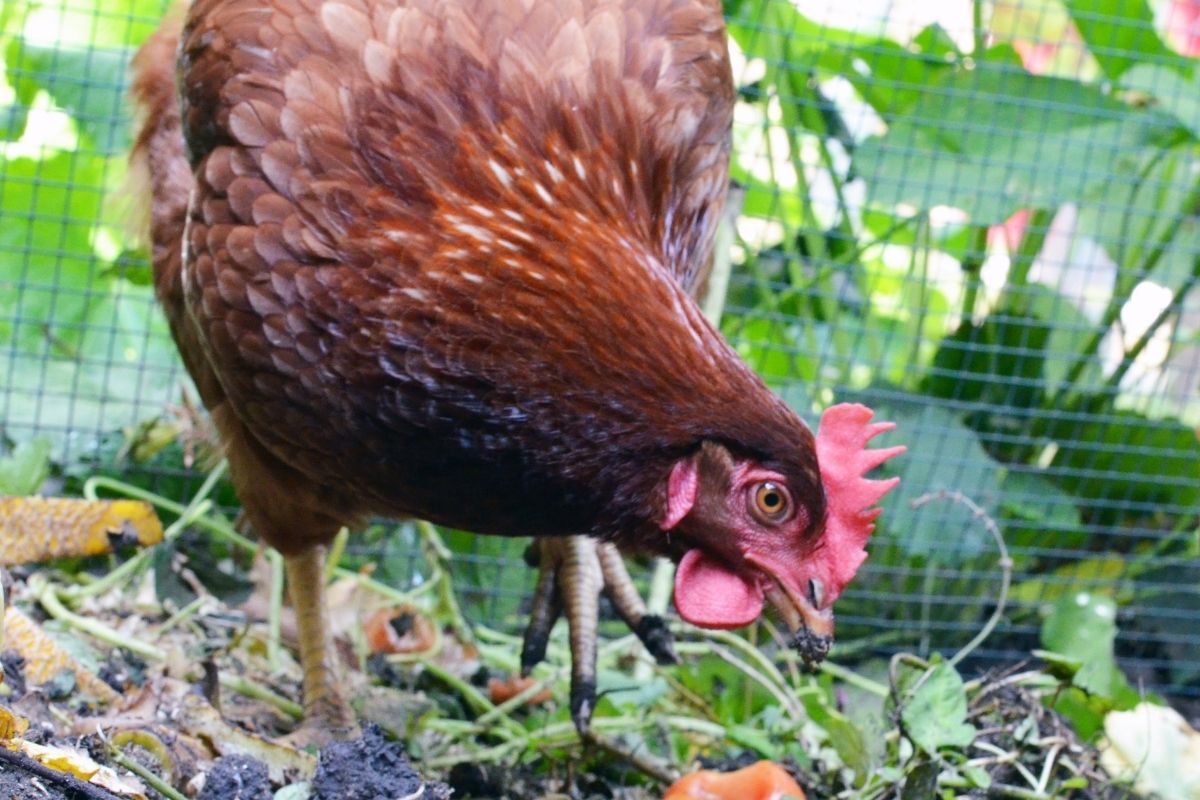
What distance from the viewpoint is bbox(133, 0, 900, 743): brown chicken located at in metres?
1.84

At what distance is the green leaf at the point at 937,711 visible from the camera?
2143mm

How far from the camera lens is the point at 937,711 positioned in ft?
7.18

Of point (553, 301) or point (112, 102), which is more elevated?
point (112, 102)

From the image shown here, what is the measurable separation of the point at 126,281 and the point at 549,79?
199 centimetres

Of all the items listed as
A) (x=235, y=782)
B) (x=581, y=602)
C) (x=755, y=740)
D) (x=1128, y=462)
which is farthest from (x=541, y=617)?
(x=1128, y=462)

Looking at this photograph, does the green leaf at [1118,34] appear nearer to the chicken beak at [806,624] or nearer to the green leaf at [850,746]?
the green leaf at [850,746]

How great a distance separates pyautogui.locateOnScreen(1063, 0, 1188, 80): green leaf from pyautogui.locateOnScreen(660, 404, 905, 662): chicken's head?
2.15m

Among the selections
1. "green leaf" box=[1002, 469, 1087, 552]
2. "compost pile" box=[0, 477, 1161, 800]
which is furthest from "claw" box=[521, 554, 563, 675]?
"green leaf" box=[1002, 469, 1087, 552]

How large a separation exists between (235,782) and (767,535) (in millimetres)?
801

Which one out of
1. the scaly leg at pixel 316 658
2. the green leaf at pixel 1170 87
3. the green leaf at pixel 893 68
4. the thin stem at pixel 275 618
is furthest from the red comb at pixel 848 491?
the green leaf at pixel 1170 87

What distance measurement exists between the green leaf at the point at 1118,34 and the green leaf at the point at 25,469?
284 cm

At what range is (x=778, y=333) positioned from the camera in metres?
3.71

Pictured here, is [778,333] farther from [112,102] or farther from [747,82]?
[112,102]

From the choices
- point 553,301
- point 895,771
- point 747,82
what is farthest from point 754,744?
point 747,82
